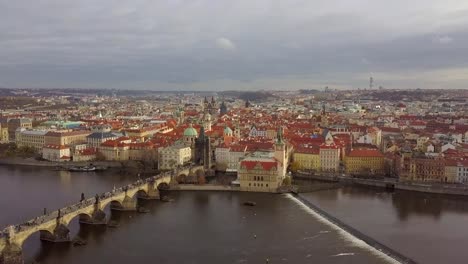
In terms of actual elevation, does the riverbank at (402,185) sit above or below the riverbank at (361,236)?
above

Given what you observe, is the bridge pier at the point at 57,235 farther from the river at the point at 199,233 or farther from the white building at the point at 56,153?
the white building at the point at 56,153

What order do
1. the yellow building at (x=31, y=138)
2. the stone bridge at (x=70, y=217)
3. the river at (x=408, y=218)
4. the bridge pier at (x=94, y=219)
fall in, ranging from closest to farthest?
the stone bridge at (x=70, y=217) < the river at (x=408, y=218) < the bridge pier at (x=94, y=219) < the yellow building at (x=31, y=138)

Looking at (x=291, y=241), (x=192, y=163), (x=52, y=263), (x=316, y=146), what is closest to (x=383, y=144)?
(x=316, y=146)

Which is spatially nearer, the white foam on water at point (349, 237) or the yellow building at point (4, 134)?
the white foam on water at point (349, 237)

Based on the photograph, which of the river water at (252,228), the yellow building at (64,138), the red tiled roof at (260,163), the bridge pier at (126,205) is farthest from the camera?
the yellow building at (64,138)

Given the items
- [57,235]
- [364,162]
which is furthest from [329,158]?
[57,235]

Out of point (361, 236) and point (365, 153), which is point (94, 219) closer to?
point (361, 236)

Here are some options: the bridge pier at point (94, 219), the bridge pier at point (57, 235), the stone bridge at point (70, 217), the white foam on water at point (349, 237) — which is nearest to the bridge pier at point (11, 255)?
the stone bridge at point (70, 217)

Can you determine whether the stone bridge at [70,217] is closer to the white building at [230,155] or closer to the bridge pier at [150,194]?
the bridge pier at [150,194]

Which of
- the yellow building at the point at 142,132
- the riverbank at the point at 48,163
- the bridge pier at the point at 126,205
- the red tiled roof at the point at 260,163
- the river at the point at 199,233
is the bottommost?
the river at the point at 199,233

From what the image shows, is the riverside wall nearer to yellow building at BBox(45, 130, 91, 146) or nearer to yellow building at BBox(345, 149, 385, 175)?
yellow building at BBox(345, 149, 385, 175)
